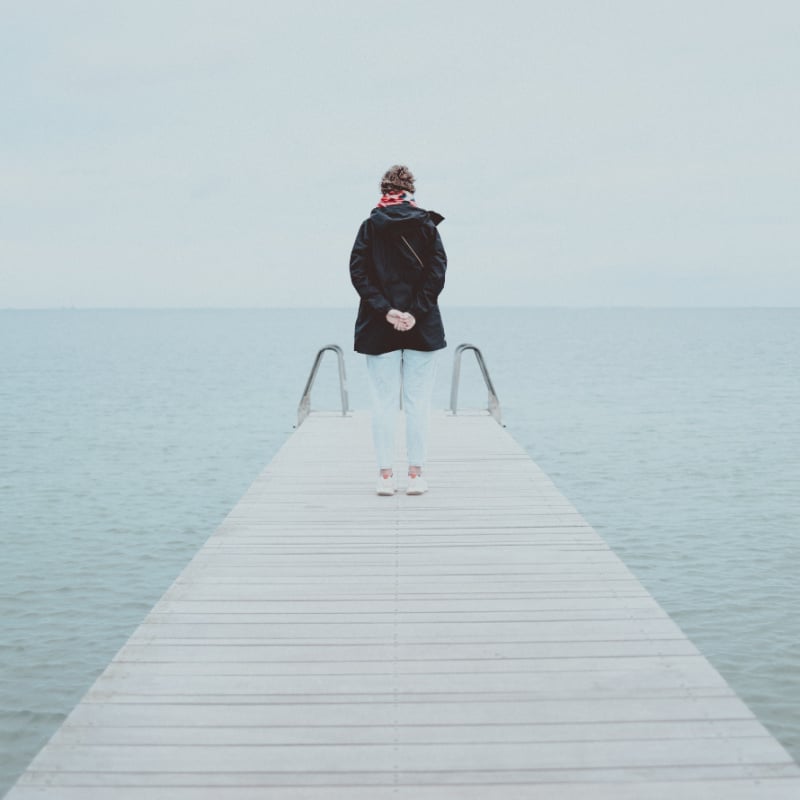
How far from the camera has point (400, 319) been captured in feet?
19.7

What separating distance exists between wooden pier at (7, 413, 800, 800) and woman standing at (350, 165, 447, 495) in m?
1.13

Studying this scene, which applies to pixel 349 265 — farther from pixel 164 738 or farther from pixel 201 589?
pixel 164 738

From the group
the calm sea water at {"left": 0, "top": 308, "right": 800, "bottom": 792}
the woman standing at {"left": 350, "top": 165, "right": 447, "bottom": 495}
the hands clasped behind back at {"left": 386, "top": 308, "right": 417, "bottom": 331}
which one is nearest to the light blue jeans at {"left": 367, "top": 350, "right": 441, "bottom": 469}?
the woman standing at {"left": 350, "top": 165, "right": 447, "bottom": 495}

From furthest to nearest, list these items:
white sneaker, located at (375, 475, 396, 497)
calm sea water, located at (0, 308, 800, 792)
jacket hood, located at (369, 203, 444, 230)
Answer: calm sea water, located at (0, 308, 800, 792), white sneaker, located at (375, 475, 396, 497), jacket hood, located at (369, 203, 444, 230)

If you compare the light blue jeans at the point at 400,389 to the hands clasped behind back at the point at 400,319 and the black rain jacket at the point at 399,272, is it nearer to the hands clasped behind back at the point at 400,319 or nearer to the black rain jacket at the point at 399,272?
the black rain jacket at the point at 399,272

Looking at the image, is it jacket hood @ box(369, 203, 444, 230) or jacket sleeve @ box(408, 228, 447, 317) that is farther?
jacket sleeve @ box(408, 228, 447, 317)

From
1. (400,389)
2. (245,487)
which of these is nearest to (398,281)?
(400,389)

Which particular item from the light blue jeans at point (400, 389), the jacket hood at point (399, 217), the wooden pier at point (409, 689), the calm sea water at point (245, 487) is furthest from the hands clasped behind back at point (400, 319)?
the calm sea water at point (245, 487)

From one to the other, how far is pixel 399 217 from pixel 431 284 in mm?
431

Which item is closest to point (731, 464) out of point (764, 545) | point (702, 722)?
point (764, 545)

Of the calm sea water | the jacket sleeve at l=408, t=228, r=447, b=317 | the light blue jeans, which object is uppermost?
the jacket sleeve at l=408, t=228, r=447, b=317

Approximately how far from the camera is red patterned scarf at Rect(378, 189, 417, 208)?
6.02 m

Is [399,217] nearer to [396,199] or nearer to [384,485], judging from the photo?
[396,199]

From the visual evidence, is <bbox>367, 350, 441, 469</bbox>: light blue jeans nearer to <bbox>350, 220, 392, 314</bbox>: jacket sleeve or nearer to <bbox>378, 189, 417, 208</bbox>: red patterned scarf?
<bbox>350, 220, 392, 314</bbox>: jacket sleeve
